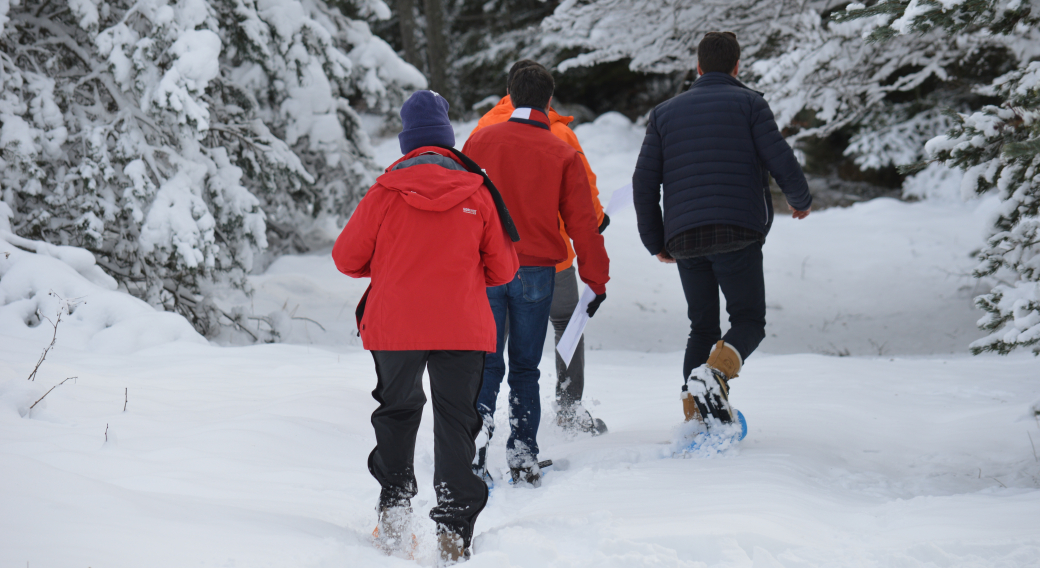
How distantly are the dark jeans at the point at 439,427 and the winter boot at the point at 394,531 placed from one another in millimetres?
33

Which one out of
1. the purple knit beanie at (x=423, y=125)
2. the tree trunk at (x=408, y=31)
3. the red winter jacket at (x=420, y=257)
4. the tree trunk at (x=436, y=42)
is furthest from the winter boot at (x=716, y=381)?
the tree trunk at (x=408, y=31)

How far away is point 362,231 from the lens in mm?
2576

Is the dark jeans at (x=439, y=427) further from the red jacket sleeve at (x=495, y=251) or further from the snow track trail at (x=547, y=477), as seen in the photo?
the red jacket sleeve at (x=495, y=251)

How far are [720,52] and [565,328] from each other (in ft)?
5.60

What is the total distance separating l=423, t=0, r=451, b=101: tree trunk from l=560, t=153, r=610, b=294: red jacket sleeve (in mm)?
12485

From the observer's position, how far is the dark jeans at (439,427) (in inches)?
102

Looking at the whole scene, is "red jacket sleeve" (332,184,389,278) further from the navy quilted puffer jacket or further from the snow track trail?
the navy quilted puffer jacket

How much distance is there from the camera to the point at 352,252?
8.54 feet

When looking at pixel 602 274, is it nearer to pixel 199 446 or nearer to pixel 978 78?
pixel 199 446

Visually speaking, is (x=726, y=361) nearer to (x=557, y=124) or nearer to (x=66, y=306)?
(x=557, y=124)

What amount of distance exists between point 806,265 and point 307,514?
8.97 m

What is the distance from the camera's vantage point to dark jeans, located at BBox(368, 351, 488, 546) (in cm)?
259

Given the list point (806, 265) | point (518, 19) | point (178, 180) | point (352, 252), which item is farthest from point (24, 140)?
point (518, 19)

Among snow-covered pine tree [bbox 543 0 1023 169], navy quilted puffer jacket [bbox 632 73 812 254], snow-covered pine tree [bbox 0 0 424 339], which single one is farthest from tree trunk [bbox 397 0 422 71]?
navy quilted puffer jacket [bbox 632 73 812 254]
